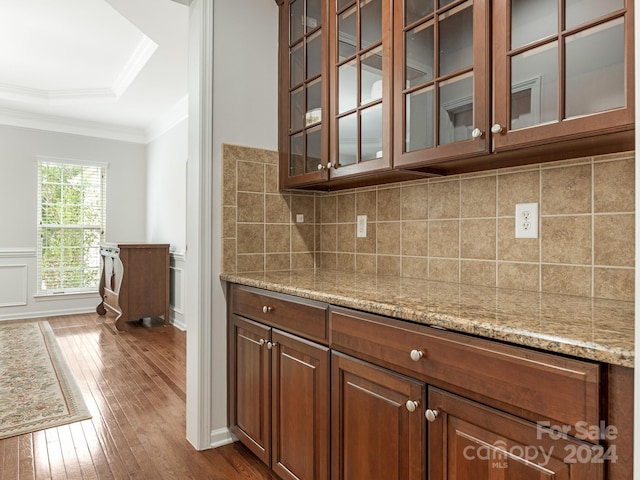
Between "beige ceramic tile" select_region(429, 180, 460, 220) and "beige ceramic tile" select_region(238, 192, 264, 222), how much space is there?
0.90 m

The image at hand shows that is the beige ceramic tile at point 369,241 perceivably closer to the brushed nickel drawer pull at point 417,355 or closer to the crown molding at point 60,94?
the brushed nickel drawer pull at point 417,355

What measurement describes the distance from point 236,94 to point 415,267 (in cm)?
128

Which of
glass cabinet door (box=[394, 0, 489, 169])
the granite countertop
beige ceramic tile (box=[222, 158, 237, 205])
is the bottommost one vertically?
the granite countertop

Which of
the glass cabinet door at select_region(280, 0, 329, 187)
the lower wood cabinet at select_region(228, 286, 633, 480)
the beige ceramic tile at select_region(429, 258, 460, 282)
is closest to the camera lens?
the lower wood cabinet at select_region(228, 286, 633, 480)

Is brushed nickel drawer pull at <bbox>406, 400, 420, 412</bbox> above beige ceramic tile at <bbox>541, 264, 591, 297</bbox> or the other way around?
the other way around

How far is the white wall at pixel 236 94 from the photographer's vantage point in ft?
6.69

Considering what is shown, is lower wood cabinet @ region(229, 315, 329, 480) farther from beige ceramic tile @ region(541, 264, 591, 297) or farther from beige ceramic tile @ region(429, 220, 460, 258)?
beige ceramic tile @ region(541, 264, 591, 297)

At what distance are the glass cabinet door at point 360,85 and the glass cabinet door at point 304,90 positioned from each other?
0.27ft

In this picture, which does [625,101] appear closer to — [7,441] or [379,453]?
[379,453]

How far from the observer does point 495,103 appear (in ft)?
4.01

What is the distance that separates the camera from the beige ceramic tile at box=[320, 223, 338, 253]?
7.63ft

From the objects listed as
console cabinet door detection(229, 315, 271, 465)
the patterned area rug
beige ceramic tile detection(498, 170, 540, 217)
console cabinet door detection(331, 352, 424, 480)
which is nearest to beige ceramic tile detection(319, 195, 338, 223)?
console cabinet door detection(229, 315, 271, 465)

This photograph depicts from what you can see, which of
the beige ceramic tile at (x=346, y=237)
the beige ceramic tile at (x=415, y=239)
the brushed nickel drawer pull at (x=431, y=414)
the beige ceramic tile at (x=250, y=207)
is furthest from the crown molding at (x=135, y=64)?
the brushed nickel drawer pull at (x=431, y=414)

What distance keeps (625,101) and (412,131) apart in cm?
66
